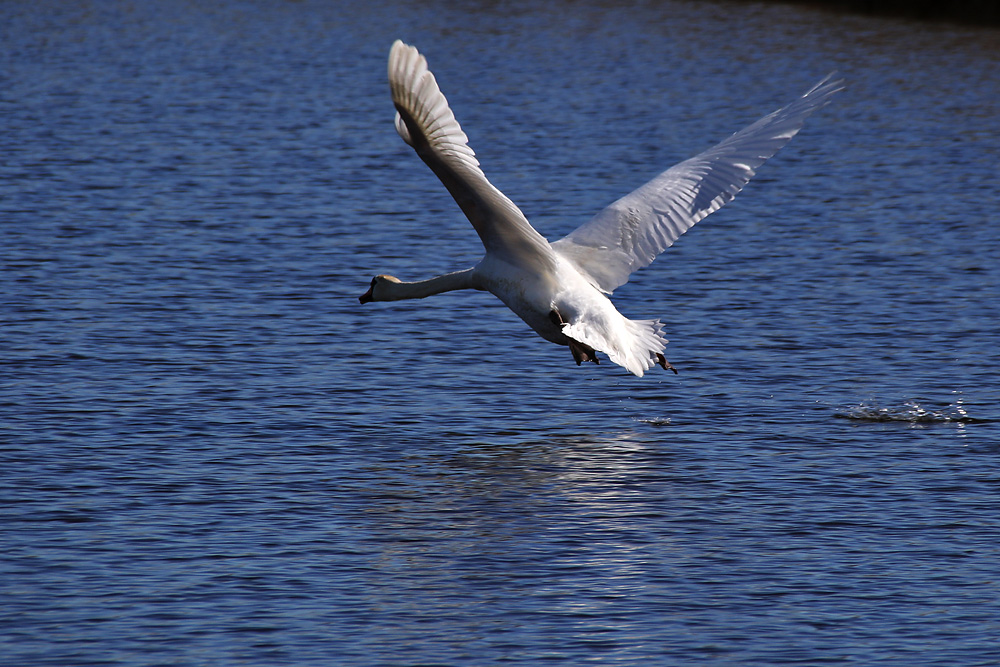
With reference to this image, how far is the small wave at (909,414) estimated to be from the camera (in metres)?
12.5

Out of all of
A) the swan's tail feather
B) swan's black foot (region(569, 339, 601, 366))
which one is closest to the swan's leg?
swan's black foot (region(569, 339, 601, 366))

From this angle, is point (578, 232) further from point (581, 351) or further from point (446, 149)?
point (446, 149)

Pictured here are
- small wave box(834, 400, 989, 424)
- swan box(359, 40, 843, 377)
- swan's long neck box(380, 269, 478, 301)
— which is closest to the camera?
swan box(359, 40, 843, 377)

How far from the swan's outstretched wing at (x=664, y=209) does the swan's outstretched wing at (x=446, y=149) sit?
2.97ft

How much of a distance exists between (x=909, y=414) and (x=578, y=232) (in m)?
2.88

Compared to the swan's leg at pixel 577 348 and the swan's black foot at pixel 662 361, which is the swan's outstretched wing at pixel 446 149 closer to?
the swan's leg at pixel 577 348

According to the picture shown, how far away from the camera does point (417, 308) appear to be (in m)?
16.2

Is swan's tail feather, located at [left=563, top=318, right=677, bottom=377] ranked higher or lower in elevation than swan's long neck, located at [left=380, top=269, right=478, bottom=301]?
lower

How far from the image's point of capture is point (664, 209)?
12.4m

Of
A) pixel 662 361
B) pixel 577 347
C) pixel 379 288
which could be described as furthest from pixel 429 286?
pixel 662 361

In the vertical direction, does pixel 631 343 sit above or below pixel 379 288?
below

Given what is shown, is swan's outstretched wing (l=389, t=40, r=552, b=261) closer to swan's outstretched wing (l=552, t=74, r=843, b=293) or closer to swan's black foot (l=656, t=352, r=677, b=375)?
swan's outstretched wing (l=552, t=74, r=843, b=293)

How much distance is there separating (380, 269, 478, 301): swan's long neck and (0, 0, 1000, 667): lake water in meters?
0.83

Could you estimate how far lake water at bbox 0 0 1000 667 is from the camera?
8789 mm
